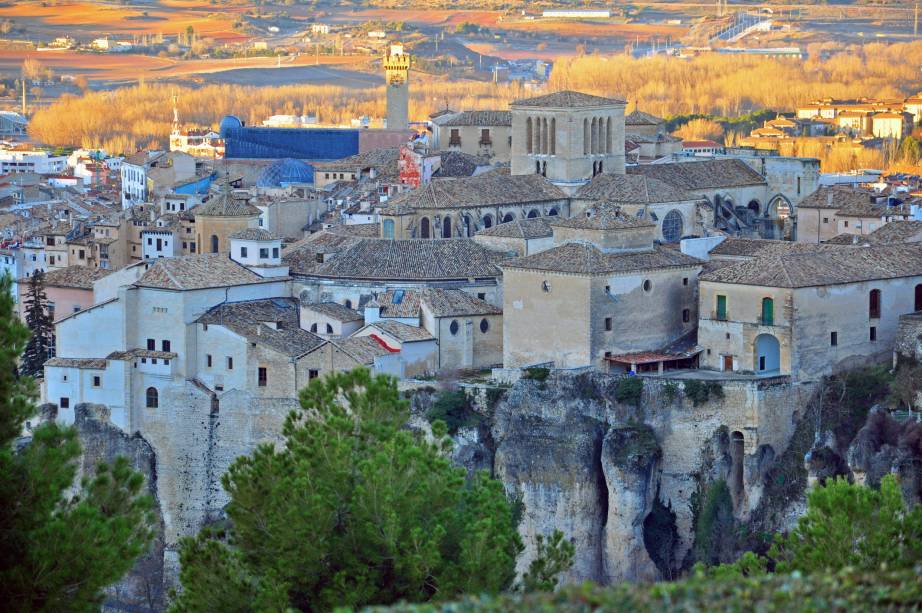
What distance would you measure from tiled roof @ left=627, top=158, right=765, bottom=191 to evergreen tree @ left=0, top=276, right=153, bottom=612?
97.8 feet

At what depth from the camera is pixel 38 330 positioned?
197 ft

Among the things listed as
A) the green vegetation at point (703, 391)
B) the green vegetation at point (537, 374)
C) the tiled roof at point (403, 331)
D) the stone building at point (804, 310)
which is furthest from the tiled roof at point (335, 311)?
the green vegetation at point (703, 391)

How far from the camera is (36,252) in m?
66.3

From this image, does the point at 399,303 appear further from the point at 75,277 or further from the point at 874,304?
the point at 75,277

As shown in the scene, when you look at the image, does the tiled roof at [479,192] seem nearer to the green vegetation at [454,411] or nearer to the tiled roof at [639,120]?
the green vegetation at [454,411]

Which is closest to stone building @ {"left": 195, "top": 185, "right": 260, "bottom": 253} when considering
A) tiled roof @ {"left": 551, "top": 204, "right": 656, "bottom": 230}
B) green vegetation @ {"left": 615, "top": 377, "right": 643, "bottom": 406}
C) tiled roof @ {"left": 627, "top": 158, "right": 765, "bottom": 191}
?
tiled roof @ {"left": 551, "top": 204, "right": 656, "bottom": 230}

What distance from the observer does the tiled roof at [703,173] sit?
61875 millimetres

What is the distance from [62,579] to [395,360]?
68.3 feet

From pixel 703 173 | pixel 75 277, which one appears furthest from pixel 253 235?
pixel 703 173

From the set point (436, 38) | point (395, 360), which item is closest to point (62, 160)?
point (395, 360)

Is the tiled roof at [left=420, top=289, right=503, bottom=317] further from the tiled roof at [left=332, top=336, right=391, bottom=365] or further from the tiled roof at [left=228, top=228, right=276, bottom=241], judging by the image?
the tiled roof at [left=228, top=228, right=276, bottom=241]

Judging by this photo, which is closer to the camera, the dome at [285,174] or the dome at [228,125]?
the dome at [285,174]

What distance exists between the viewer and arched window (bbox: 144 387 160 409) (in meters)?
53.7

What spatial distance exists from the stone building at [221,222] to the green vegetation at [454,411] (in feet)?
34.2
